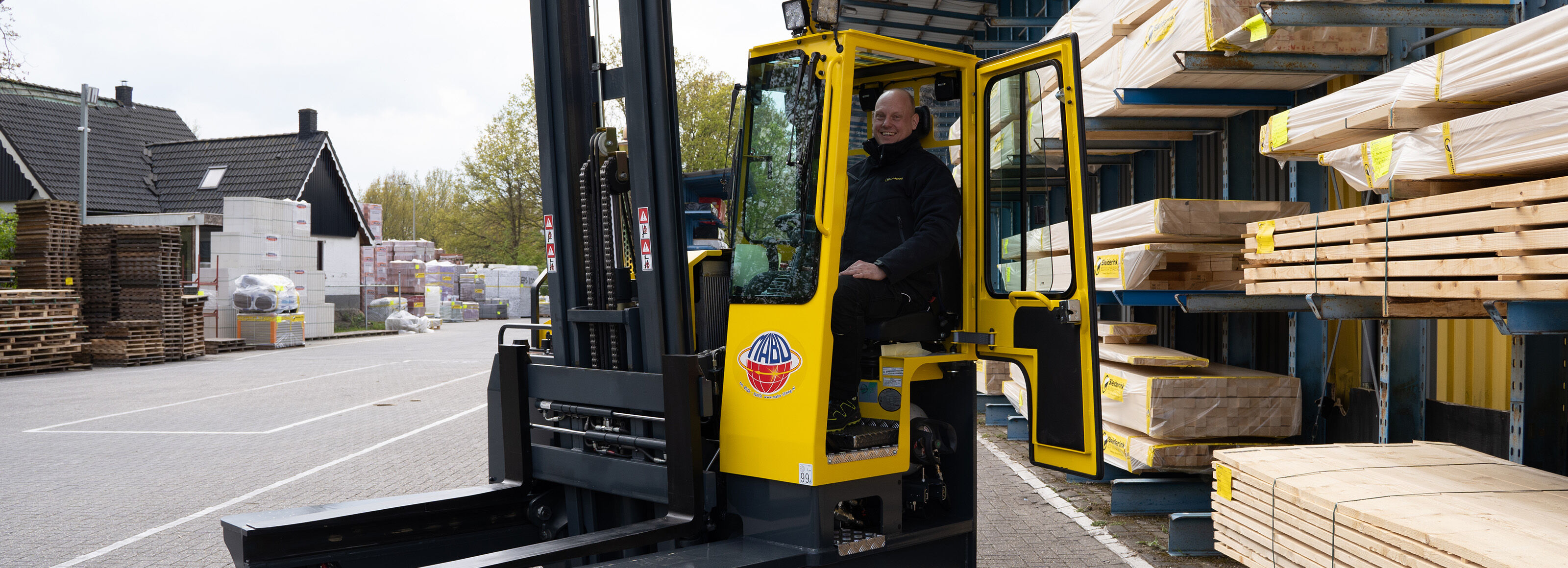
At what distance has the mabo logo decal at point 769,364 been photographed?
11.4 feet

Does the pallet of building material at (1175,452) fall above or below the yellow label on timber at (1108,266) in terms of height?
below

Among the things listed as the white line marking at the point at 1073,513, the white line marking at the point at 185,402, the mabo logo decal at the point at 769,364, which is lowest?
the white line marking at the point at 1073,513

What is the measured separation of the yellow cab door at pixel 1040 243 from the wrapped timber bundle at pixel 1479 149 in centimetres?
116

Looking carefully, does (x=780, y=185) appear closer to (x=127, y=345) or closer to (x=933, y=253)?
(x=933, y=253)

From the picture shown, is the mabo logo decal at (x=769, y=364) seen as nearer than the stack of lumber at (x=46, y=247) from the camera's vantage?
Yes

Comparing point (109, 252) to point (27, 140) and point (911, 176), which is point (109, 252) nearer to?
→ point (27, 140)

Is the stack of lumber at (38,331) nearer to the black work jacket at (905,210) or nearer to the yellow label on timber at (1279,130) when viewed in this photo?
the black work jacket at (905,210)

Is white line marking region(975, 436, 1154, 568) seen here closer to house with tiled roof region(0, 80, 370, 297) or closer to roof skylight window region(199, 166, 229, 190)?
house with tiled roof region(0, 80, 370, 297)

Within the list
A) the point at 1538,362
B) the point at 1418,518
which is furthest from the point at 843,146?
the point at 1538,362

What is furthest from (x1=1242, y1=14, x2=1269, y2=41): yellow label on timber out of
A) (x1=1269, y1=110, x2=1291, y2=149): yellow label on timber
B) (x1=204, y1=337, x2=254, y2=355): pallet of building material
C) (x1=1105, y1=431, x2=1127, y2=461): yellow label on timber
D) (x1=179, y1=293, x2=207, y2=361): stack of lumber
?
(x1=204, y1=337, x2=254, y2=355): pallet of building material

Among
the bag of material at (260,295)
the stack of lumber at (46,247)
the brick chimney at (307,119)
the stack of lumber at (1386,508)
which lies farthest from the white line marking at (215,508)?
the brick chimney at (307,119)

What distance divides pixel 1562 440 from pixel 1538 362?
35 centimetres

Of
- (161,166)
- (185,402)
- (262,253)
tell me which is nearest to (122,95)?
(161,166)

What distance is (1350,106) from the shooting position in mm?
4215
